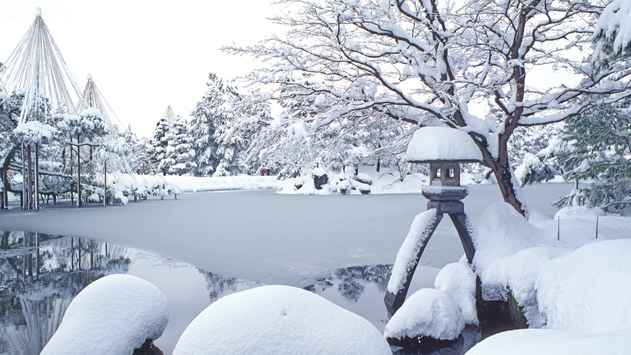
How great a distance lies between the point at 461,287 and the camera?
4711mm

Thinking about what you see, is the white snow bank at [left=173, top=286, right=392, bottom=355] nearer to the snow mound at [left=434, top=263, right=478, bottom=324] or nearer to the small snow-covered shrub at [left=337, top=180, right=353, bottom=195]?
the snow mound at [left=434, top=263, right=478, bottom=324]

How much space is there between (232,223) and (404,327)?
875 cm

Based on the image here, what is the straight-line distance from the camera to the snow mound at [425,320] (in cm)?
401

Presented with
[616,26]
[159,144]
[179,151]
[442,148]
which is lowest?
[442,148]

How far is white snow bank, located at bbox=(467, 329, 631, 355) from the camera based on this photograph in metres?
1.51

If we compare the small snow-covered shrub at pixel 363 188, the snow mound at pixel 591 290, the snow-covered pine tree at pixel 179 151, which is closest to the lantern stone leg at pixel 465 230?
the snow mound at pixel 591 290

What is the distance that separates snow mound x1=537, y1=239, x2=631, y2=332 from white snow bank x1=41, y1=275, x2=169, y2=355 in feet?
11.0

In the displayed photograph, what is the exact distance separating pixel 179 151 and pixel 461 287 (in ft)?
135

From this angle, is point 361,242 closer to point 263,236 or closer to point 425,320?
point 263,236

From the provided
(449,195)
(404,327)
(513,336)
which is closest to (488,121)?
(449,195)

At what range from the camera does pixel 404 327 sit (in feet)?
13.1

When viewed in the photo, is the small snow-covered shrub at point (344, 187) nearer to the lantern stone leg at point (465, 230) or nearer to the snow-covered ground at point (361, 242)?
the snow-covered ground at point (361, 242)

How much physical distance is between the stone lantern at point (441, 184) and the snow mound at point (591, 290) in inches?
56.3

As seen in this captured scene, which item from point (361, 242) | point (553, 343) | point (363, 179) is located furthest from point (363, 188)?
point (553, 343)
